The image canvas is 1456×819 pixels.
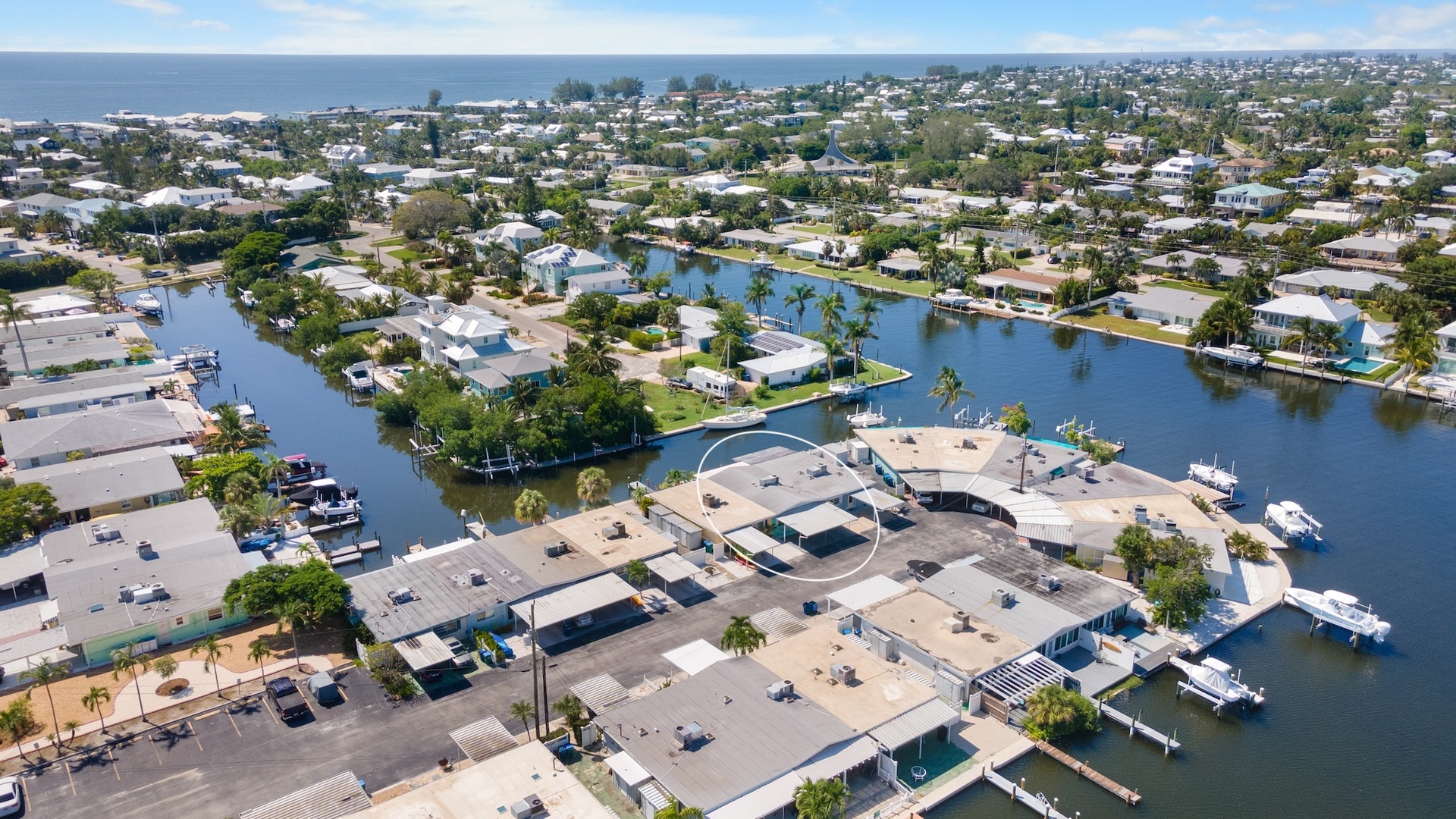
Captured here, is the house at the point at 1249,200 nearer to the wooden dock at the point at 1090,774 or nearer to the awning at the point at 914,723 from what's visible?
the wooden dock at the point at 1090,774

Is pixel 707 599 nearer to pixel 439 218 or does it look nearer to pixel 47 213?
pixel 439 218

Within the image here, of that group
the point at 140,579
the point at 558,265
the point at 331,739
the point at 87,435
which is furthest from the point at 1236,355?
the point at 87,435

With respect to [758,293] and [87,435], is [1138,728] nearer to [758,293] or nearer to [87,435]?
[758,293]

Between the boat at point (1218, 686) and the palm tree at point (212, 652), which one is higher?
the palm tree at point (212, 652)

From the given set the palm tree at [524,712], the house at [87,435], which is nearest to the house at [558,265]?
the house at [87,435]

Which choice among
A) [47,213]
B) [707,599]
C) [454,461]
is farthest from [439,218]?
[707,599]

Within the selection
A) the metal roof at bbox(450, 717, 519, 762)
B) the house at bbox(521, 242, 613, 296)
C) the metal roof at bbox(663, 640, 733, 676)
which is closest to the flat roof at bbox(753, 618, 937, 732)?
the metal roof at bbox(663, 640, 733, 676)
